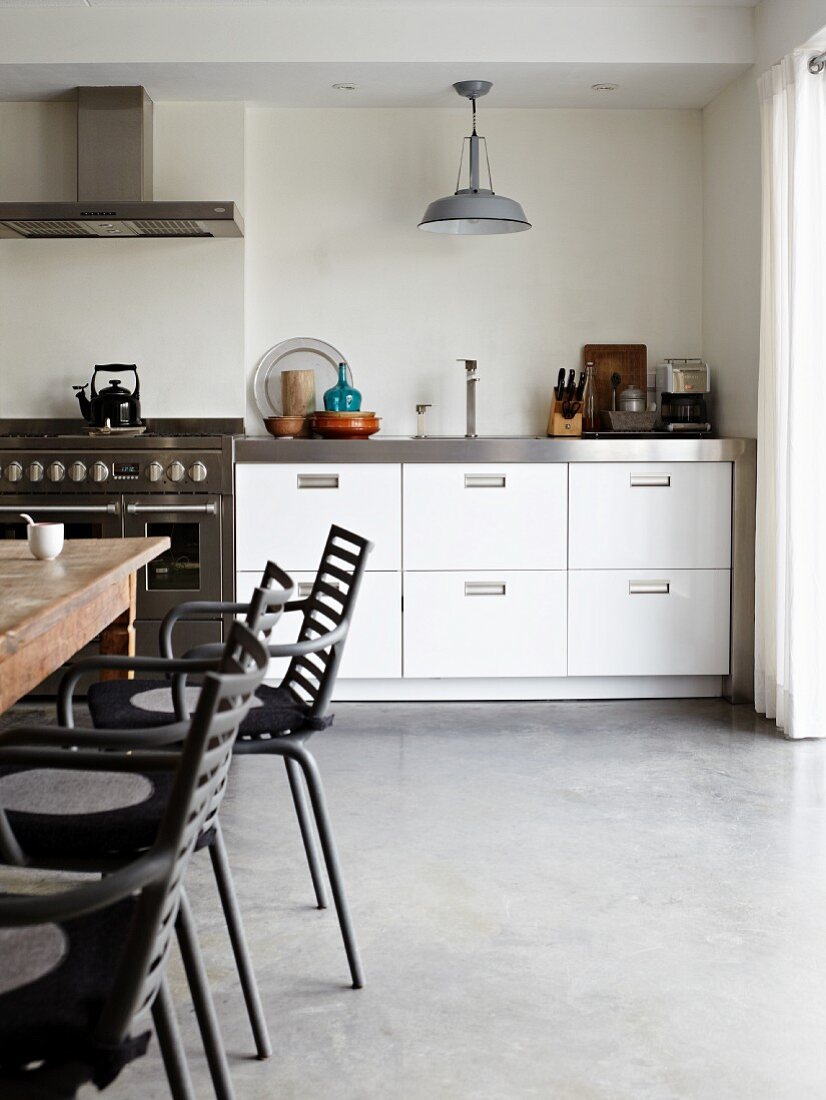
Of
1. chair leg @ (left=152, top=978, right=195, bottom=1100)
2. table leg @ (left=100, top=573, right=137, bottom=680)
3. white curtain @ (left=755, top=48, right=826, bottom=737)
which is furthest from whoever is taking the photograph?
white curtain @ (left=755, top=48, right=826, bottom=737)

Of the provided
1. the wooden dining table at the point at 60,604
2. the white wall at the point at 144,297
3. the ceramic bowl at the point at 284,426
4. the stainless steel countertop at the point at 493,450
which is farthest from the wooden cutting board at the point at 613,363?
the wooden dining table at the point at 60,604

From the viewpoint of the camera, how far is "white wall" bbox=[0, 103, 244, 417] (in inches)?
199

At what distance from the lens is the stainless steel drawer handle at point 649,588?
4.61 meters

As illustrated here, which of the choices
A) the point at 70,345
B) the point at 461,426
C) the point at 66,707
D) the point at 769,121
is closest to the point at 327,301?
the point at 461,426

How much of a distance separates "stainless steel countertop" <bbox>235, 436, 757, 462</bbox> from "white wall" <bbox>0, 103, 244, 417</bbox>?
698 mm

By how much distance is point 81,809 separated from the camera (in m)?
1.70

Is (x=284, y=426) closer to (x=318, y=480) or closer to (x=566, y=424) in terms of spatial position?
(x=318, y=480)

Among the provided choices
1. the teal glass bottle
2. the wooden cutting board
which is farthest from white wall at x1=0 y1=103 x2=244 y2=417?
the wooden cutting board

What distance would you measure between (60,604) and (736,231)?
3.61 meters

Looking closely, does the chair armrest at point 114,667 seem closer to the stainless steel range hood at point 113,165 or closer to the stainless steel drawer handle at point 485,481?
the stainless steel drawer handle at point 485,481

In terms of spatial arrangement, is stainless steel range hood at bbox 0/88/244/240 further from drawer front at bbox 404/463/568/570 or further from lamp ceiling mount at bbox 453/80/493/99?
drawer front at bbox 404/463/568/570

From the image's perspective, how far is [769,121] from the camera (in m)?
4.20

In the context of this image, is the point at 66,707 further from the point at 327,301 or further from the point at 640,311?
the point at 640,311

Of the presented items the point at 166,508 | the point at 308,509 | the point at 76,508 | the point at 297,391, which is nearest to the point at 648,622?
the point at 308,509
